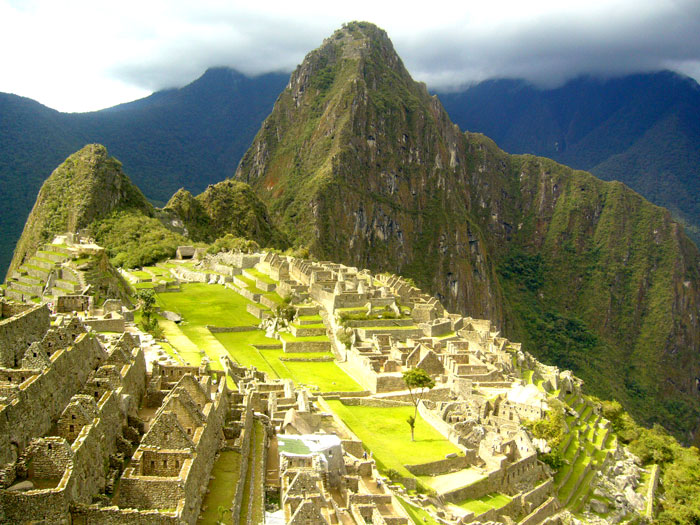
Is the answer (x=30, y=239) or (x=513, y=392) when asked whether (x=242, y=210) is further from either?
(x=513, y=392)

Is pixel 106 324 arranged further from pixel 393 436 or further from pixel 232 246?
pixel 232 246

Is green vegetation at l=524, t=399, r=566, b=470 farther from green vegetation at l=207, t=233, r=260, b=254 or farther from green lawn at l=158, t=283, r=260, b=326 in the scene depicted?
green vegetation at l=207, t=233, r=260, b=254

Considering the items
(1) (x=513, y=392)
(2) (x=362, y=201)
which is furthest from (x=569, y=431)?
(2) (x=362, y=201)

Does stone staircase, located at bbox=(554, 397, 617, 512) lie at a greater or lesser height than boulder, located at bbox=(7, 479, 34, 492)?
lesser

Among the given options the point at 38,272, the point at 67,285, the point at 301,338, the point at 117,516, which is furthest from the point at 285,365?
the point at 117,516

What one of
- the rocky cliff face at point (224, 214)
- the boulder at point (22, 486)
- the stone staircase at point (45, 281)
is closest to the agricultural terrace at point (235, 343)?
the stone staircase at point (45, 281)

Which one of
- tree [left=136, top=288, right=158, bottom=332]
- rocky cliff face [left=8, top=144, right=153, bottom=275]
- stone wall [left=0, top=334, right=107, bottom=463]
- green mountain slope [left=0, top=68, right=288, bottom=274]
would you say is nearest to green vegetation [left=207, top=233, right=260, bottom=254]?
rocky cliff face [left=8, top=144, right=153, bottom=275]
